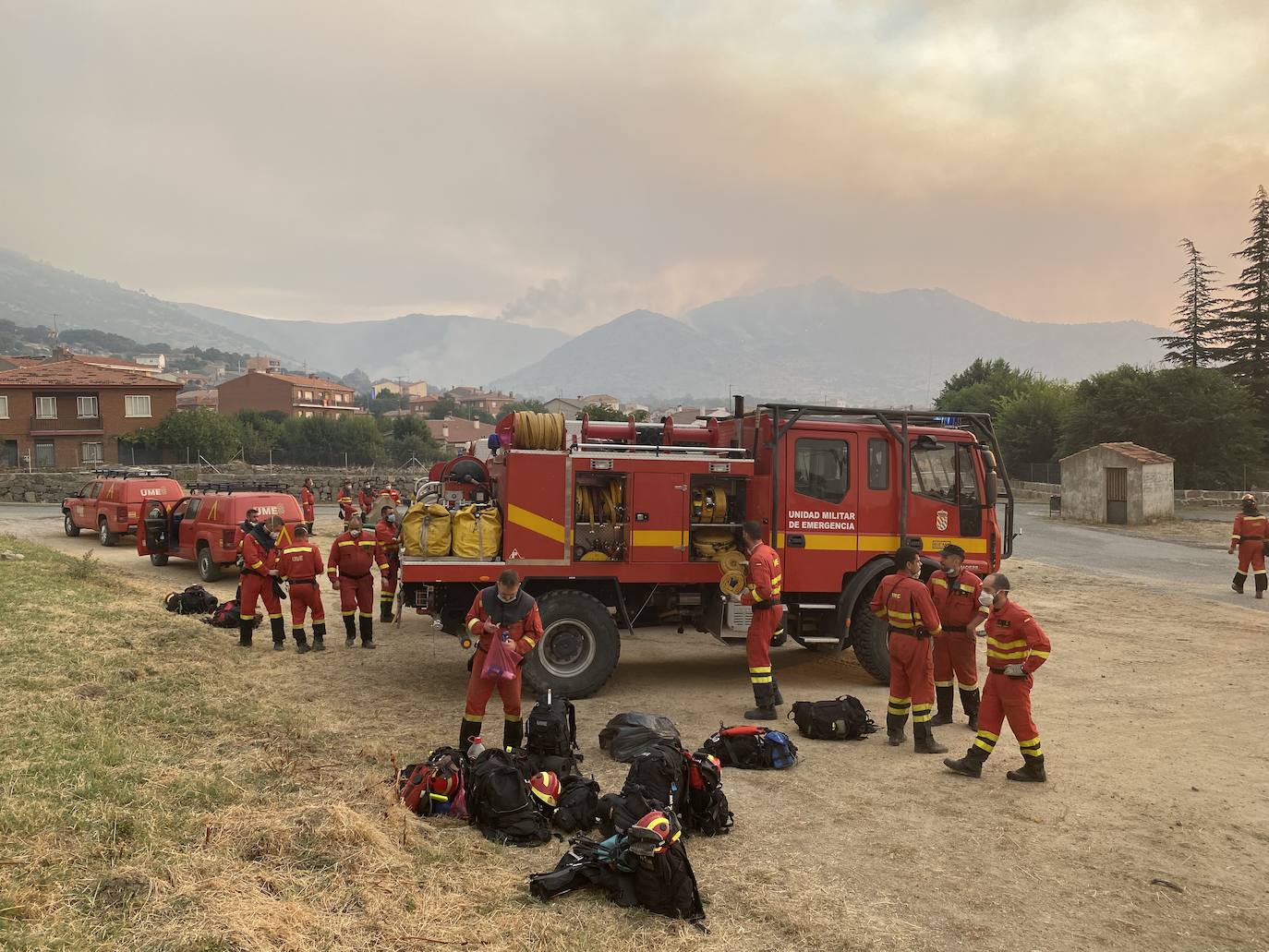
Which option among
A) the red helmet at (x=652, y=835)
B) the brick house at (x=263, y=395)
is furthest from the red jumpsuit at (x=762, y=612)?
the brick house at (x=263, y=395)

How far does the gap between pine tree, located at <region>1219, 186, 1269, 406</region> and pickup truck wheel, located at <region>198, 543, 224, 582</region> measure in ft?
163

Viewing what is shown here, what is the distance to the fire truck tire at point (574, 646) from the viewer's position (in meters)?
8.92

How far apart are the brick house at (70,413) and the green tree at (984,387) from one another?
5524cm

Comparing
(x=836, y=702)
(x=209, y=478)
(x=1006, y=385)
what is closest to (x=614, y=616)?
(x=836, y=702)

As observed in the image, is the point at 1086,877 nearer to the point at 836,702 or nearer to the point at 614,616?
the point at 836,702

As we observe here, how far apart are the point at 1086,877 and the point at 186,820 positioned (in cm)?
538

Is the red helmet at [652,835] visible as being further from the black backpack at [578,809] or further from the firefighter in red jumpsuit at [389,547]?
the firefighter in red jumpsuit at [389,547]

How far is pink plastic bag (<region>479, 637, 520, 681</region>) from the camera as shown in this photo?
22.8 feet

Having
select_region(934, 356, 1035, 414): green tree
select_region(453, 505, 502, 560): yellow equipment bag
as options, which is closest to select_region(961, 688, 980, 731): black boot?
select_region(453, 505, 502, 560): yellow equipment bag

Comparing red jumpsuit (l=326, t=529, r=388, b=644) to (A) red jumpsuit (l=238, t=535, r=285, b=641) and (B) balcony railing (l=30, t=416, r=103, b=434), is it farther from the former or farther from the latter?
(B) balcony railing (l=30, t=416, r=103, b=434)

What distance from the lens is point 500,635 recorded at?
7016mm

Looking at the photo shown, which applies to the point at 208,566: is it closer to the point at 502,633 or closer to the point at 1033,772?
the point at 502,633

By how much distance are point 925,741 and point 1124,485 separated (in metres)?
25.7

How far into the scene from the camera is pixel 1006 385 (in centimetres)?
6581
